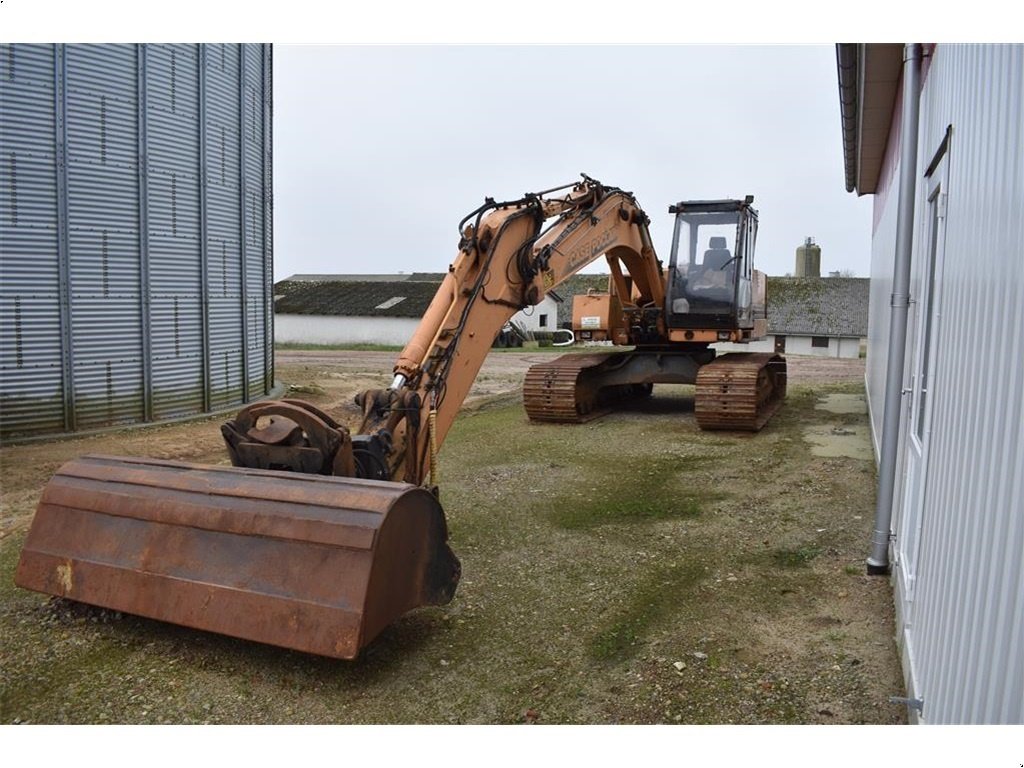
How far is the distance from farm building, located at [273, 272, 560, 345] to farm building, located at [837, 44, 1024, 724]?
3307 cm

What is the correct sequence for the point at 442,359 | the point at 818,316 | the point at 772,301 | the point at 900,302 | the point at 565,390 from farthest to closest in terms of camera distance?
the point at 772,301 → the point at 818,316 → the point at 565,390 → the point at 442,359 → the point at 900,302

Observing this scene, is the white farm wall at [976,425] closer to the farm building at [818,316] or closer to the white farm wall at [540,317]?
the white farm wall at [540,317]

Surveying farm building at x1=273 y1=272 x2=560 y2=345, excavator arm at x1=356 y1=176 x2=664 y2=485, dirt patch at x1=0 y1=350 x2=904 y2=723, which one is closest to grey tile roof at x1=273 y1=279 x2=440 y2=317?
farm building at x1=273 y1=272 x2=560 y2=345

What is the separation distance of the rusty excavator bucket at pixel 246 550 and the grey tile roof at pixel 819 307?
37.0m

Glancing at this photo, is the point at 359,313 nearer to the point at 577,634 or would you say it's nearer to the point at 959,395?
the point at 577,634

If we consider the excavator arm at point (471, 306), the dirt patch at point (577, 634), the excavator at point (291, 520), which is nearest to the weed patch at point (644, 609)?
the dirt patch at point (577, 634)

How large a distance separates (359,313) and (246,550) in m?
37.6

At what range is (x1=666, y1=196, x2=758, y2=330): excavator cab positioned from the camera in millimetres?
11562

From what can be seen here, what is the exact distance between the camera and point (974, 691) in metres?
2.46

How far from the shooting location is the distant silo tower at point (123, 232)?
10.6 metres

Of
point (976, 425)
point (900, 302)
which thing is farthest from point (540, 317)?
point (976, 425)

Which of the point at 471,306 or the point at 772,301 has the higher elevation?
the point at 772,301

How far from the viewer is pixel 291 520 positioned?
168 inches

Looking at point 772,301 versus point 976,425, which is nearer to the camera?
point 976,425
